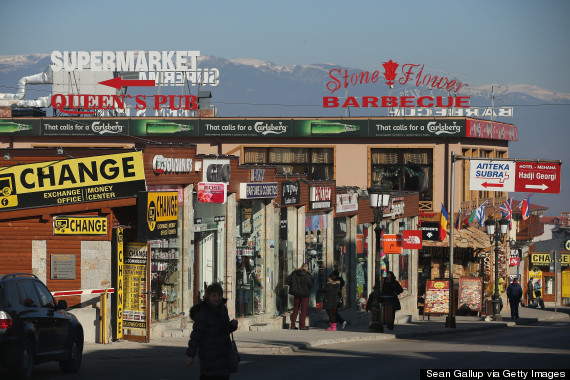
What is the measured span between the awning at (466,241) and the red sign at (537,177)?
17.0 metres

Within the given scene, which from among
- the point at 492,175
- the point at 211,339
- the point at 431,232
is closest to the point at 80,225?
the point at 211,339

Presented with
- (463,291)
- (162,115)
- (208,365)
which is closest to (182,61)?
(162,115)

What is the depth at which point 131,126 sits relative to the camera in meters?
59.8

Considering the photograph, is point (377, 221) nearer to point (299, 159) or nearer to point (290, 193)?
point (290, 193)

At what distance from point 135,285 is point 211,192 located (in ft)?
13.1

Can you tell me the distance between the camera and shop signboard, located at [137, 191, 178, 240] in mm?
22047

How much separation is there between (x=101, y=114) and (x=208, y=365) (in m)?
52.2

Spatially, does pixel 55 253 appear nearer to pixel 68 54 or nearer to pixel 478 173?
pixel 478 173

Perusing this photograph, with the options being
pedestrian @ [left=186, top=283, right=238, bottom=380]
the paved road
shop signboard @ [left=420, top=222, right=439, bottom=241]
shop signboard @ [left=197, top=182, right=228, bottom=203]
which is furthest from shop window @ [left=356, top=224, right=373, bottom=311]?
pedestrian @ [left=186, top=283, right=238, bottom=380]

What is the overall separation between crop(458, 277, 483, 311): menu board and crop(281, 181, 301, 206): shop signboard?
15511 mm

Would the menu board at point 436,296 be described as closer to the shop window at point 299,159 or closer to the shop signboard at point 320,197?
the shop signboard at point 320,197

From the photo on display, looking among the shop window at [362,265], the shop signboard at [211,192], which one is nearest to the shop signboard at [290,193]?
the shop signboard at [211,192]

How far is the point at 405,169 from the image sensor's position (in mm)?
56469

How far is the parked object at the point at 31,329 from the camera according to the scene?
14867 millimetres
